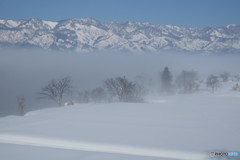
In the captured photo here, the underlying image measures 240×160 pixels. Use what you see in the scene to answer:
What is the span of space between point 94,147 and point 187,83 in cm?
5720

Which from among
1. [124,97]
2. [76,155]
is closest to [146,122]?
[76,155]

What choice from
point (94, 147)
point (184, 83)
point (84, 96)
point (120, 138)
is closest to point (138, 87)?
point (184, 83)

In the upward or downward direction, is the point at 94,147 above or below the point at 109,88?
below

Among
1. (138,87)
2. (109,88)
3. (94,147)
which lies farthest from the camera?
(138,87)

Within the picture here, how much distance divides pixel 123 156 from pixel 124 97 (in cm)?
2797

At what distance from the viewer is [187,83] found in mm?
60500

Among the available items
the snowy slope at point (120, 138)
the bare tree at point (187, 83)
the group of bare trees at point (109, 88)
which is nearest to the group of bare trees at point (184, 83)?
the bare tree at point (187, 83)

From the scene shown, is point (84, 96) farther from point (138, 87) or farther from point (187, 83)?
point (187, 83)

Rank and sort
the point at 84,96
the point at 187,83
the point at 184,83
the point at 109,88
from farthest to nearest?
the point at 84,96
the point at 184,83
the point at 187,83
the point at 109,88

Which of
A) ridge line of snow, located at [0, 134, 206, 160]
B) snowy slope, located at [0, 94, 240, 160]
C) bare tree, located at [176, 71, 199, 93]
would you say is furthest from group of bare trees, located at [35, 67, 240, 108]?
ridge line of snow, located at [0, 134, 206, 160]

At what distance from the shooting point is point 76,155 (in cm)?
633

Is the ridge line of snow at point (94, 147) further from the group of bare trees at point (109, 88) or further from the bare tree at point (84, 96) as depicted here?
the bare tree at point (84, 96)

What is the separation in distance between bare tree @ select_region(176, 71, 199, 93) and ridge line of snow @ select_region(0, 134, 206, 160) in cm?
5186

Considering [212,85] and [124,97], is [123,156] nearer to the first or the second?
[124,97]
